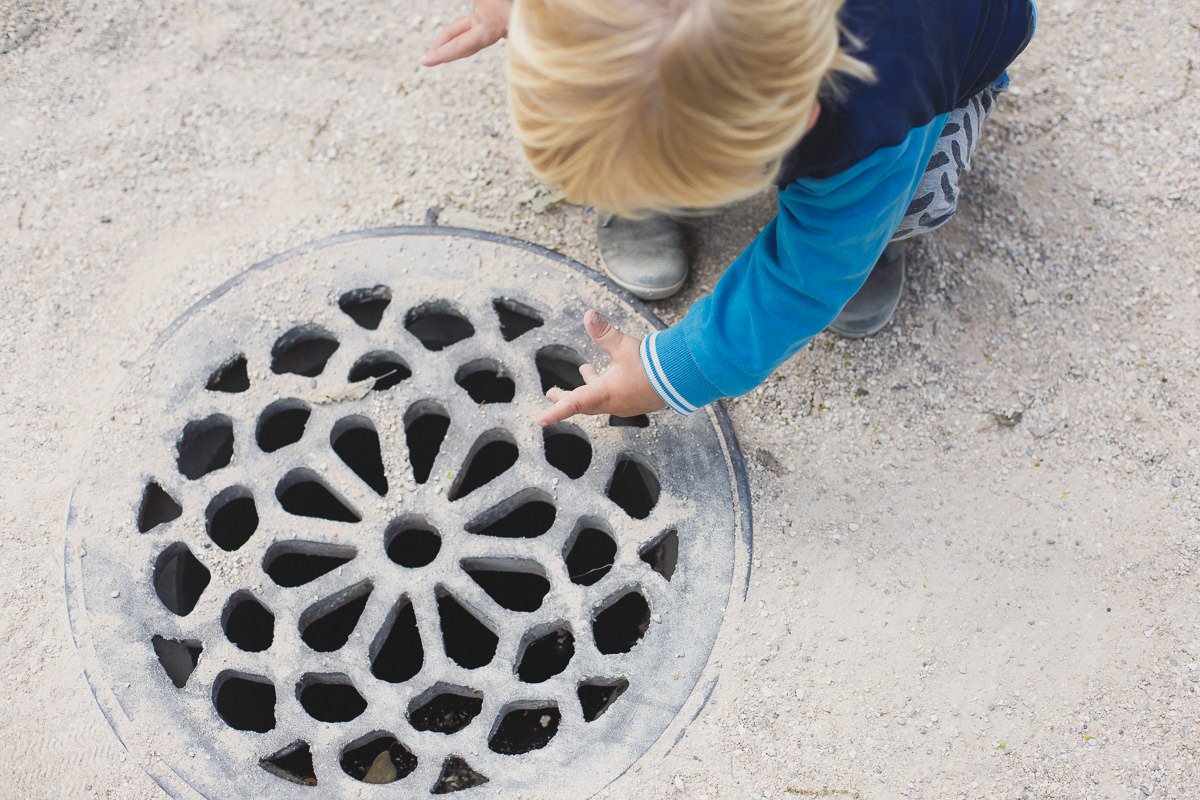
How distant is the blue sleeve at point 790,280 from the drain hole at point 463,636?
21.5 inches

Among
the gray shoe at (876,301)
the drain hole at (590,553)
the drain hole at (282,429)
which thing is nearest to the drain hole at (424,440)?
the drain hole at (282,429)

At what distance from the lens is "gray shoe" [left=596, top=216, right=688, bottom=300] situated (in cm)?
134

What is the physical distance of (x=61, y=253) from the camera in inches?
54.6

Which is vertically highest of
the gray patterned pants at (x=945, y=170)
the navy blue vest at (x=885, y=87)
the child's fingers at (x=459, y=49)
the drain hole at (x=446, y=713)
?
the navy blue vest at (x=885, y=87)

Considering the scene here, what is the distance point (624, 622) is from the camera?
1380 mm

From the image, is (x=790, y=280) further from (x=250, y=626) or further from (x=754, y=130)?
(x=250, y=626)

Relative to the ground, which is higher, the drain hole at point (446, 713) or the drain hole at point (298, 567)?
the drain hole at point (298, 567)

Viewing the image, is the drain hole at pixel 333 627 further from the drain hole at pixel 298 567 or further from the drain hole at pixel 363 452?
the drain hole at pixel 363 452

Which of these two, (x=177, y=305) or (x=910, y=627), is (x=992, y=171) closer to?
(x=910, y=627)

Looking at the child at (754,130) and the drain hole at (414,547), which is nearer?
the child at (754,130)

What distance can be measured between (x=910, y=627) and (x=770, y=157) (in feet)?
2.16

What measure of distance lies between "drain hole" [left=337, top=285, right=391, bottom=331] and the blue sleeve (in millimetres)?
425

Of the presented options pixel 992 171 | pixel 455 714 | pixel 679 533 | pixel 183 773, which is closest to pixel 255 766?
pixel 183 773

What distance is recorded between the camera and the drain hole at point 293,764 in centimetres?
110
